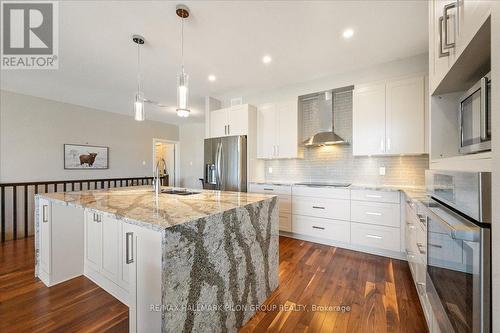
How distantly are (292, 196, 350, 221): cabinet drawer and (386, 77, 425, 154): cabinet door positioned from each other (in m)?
0.99

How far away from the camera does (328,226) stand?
119 inches

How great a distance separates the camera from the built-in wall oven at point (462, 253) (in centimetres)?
66

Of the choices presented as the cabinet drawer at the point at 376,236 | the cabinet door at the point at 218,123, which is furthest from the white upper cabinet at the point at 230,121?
the cabinet drawer at the point at 376,236

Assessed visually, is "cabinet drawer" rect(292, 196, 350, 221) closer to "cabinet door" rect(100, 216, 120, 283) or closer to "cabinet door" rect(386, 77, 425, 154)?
"cabinet door" rect(386, 77, 425, 154)

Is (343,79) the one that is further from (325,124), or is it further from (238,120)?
(238,120)

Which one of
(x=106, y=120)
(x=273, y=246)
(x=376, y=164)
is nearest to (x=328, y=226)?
(x=376, y=164)

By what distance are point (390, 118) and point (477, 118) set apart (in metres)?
2.03

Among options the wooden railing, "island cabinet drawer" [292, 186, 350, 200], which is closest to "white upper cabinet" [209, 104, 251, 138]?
"island cabinet drawer" [292, 186, 350, 200]

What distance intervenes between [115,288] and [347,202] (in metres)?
2.84

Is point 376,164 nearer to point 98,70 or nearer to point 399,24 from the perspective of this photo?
point 399,24

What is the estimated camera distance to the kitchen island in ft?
3.43

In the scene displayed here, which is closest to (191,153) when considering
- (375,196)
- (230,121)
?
(230,121)

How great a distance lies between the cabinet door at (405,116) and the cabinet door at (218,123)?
8.78ft

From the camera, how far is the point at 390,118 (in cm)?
281
